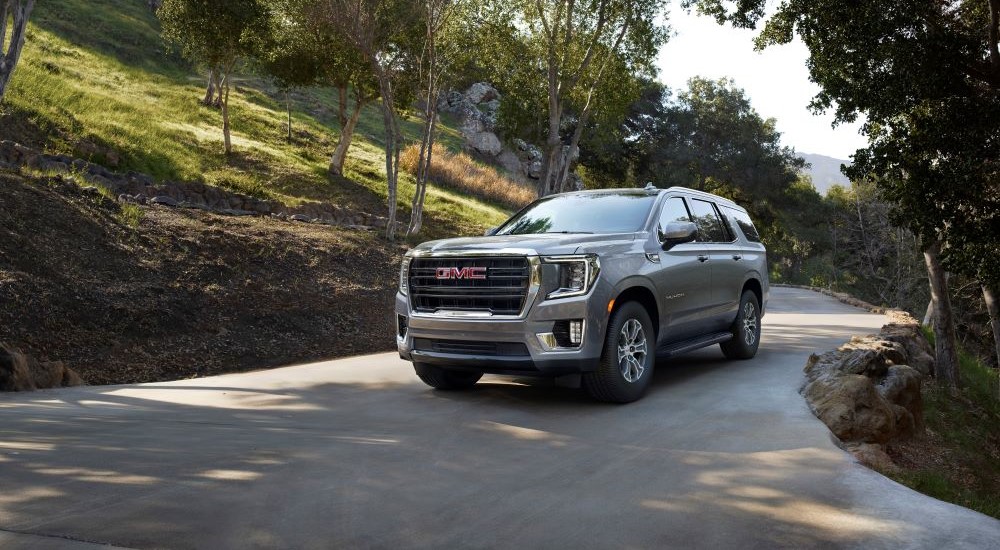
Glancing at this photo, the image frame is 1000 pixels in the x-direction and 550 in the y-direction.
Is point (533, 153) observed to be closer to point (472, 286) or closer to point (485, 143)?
point (485, 143)

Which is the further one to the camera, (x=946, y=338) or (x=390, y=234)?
(x=390, y=234)

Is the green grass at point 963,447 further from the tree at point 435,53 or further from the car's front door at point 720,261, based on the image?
the tree at point 435,53

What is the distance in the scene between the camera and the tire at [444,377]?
8.08 m

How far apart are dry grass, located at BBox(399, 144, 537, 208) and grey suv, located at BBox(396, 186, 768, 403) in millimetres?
28991

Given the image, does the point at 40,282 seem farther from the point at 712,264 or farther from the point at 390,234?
the point at 390,234

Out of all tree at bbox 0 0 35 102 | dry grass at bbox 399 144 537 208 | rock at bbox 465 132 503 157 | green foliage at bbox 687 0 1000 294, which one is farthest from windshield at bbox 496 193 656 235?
rock at bbox 465 132 503 157

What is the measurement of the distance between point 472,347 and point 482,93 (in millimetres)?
53132

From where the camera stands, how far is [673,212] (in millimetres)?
8664

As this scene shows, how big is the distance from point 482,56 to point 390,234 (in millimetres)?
7413

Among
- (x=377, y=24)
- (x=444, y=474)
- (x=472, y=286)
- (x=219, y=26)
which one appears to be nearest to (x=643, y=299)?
(x=472, y=286)

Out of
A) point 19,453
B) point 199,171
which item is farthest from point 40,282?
point 199,171

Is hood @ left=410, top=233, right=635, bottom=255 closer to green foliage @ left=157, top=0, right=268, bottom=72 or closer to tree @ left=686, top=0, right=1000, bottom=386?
tree @ left=686, top=0, right=1000, bottom=386

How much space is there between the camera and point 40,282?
10.2 metres

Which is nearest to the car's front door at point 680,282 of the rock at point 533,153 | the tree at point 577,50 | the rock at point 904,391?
the rock at point 904,391
